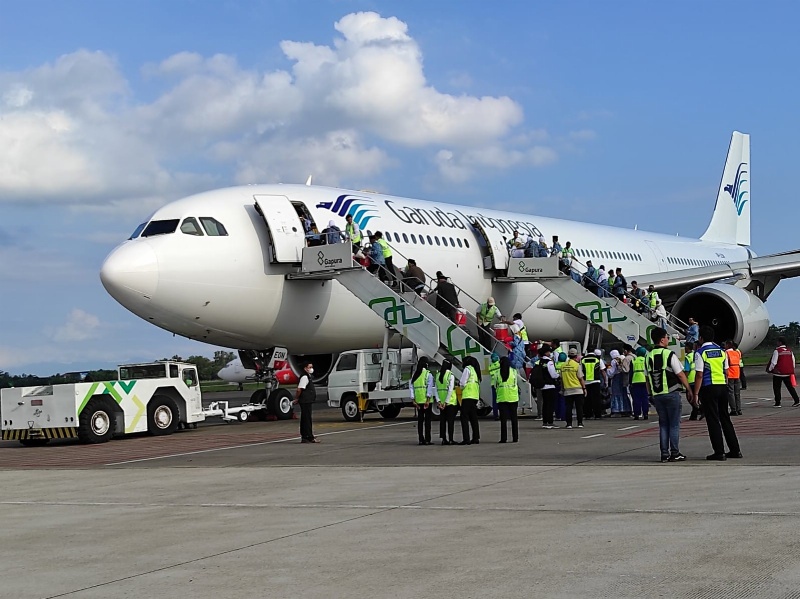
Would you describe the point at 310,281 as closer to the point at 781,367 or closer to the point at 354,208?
the point at 354,208

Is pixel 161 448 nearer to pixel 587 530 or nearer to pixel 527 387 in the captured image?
pixel 527 387

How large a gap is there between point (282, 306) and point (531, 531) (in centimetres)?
1291

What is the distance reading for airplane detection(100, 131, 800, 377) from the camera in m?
18.2

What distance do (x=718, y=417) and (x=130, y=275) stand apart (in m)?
10.5

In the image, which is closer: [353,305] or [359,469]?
[359,469]

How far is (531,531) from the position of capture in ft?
23.4

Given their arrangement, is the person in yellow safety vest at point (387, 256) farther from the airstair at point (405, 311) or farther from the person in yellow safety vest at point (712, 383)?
the person in yellow safety vest at point (712, 383)

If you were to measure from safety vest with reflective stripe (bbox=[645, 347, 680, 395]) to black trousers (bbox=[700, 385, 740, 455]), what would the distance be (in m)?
0.36

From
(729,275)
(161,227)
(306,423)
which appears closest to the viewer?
(306,423)

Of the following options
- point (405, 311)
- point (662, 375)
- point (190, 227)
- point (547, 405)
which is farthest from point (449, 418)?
point (190, 227)

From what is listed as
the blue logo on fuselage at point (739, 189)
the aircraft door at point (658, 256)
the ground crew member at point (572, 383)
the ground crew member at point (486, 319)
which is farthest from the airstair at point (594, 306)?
the blue logo on fuselage at point (739, 189)

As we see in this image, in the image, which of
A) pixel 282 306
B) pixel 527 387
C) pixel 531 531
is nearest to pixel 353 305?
pixel 282 306

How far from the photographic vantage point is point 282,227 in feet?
63.7

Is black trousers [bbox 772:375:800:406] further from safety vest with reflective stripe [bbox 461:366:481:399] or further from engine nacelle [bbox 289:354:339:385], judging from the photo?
engine nacelle [bbox 289:354:339:385]
